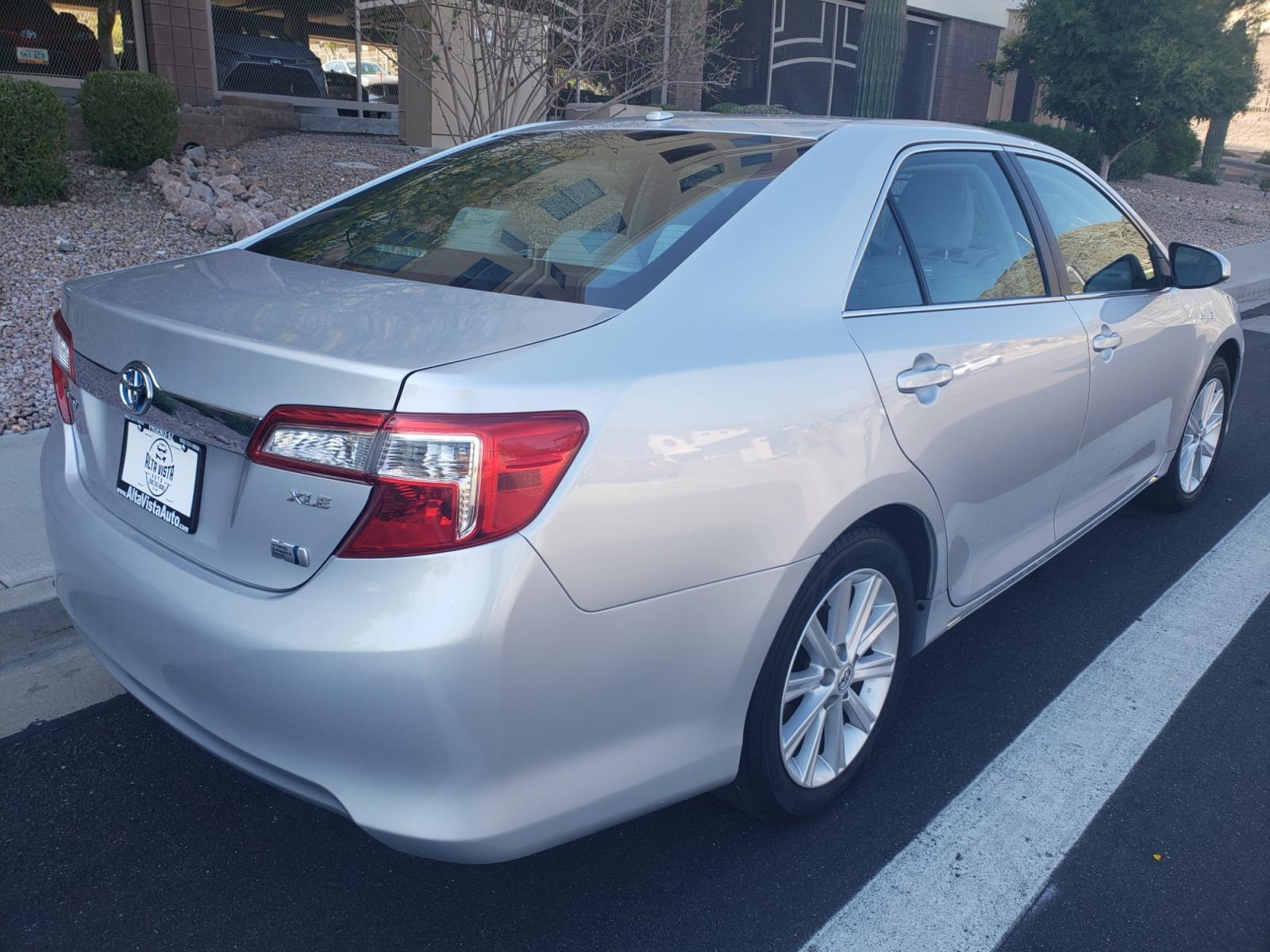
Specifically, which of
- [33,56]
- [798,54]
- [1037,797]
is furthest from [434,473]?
[798,54]

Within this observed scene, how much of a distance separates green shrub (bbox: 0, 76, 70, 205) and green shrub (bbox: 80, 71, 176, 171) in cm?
83

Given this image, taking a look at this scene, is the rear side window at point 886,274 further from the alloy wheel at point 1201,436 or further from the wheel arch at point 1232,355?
the wheel arch at point 1232,355

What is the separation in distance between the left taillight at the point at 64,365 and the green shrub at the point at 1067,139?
1808 cm

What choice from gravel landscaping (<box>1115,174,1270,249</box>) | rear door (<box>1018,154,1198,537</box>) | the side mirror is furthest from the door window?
gravel landscaping (<box>1115,174,1270,249</box>)

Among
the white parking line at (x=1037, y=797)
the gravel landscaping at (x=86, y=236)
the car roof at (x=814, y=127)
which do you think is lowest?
the white parking line at (x=1037, y=797)

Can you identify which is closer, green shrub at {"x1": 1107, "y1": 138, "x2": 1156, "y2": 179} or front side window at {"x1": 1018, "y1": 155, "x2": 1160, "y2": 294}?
front side window at {"x1": 1018, "y1": 155, "x2": 1160, "y2": 294}

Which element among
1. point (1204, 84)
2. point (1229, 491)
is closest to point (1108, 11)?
point (1204, 84)

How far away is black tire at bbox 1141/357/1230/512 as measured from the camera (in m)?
4.85

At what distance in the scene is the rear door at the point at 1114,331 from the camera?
3653 mm

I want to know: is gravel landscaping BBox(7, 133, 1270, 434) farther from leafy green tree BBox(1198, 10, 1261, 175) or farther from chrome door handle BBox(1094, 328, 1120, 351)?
leafy green tree BBox(1198, 10, 1261, 175)

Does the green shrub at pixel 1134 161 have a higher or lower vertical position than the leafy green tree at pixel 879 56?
lower

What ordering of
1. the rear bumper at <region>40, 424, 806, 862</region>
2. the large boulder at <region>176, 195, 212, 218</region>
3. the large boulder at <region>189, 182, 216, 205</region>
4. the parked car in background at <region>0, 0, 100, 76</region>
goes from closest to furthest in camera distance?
the rear bumper at <region>40, 424, 806, 862</region>, the large boulder at <region>176, 195, 212, 218</region>, the large boulder at <region>189, 182, 216, 205</region>, the parked car in background at <region>0, 0, 100, 76</region>

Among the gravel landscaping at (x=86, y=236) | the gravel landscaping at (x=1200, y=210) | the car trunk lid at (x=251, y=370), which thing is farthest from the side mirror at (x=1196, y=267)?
the gravel landscaping at (x=1200, y=210)

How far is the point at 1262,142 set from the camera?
4022 cm
